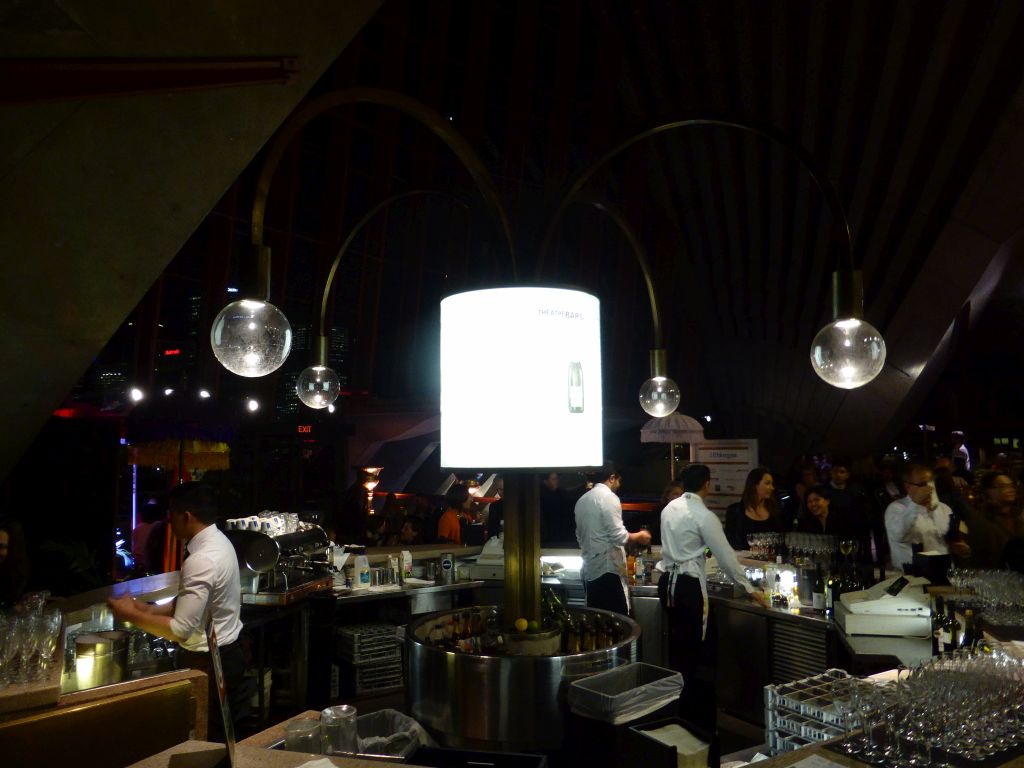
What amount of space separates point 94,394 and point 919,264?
9882mm

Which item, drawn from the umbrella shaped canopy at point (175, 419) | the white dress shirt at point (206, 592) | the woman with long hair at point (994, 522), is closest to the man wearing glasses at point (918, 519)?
the woman with long hair at point (994, 522)

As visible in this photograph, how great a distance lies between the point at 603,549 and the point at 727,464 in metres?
4.48

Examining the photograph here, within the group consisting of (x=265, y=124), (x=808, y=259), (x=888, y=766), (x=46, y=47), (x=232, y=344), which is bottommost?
(x=888, y=766)

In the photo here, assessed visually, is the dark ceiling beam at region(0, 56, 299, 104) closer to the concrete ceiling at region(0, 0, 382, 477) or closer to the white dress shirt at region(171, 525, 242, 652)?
the concrete ceiling at region(0, 0, 382, 477)

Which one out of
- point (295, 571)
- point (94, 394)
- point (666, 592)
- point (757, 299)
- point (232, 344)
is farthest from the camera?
point (757, 299)

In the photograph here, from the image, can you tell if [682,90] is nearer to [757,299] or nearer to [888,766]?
[757,299]

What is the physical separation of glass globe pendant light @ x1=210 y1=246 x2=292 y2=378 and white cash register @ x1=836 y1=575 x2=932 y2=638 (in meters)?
2.96

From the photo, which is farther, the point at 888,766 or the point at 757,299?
the point at 757,299

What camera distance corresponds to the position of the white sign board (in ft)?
29.2

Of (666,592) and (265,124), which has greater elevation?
(265,124)

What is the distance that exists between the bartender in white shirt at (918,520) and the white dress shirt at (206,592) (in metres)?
4.02

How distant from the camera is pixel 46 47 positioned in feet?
11.1

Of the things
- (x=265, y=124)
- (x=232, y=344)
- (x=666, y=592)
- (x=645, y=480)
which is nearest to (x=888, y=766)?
(x=232, y=344)

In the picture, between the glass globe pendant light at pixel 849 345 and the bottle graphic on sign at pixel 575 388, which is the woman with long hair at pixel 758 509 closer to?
the bottle graphic on sign at pixel 575 388
